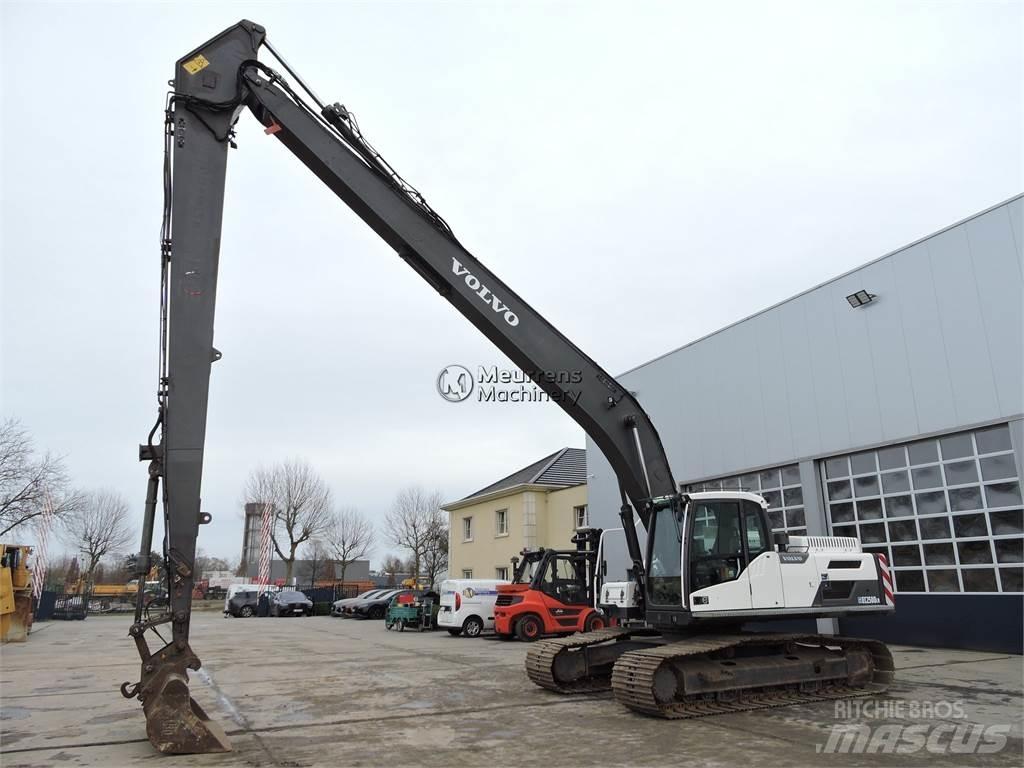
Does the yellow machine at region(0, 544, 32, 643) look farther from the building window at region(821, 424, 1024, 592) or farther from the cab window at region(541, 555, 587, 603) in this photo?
the building window at region(821, 424, 1024, 592)

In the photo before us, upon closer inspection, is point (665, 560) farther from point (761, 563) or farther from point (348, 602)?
point (348, 602)

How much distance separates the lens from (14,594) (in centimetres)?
1842

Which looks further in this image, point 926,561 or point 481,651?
point 481,651

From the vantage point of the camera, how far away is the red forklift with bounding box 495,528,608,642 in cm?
1656

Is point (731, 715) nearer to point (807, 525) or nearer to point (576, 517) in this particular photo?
point (807, 525)

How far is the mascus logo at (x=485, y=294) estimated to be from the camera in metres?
8.69

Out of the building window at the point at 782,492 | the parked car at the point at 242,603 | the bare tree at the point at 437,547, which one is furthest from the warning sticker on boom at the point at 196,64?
the bare tree at the point at 437,547

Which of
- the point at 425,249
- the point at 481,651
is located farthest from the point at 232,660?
the point at 425,249

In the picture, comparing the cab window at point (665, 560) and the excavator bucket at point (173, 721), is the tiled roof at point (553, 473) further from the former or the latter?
the excavator bucket at point (173, 721)

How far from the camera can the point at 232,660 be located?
43.9ft

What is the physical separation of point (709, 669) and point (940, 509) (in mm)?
7506

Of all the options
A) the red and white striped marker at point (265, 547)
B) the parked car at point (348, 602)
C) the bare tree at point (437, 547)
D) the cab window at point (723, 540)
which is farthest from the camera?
the bare tree at point (437, 547)

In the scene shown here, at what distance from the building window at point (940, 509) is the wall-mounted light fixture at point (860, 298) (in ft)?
9.52

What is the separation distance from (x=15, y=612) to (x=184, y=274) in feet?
54.7
